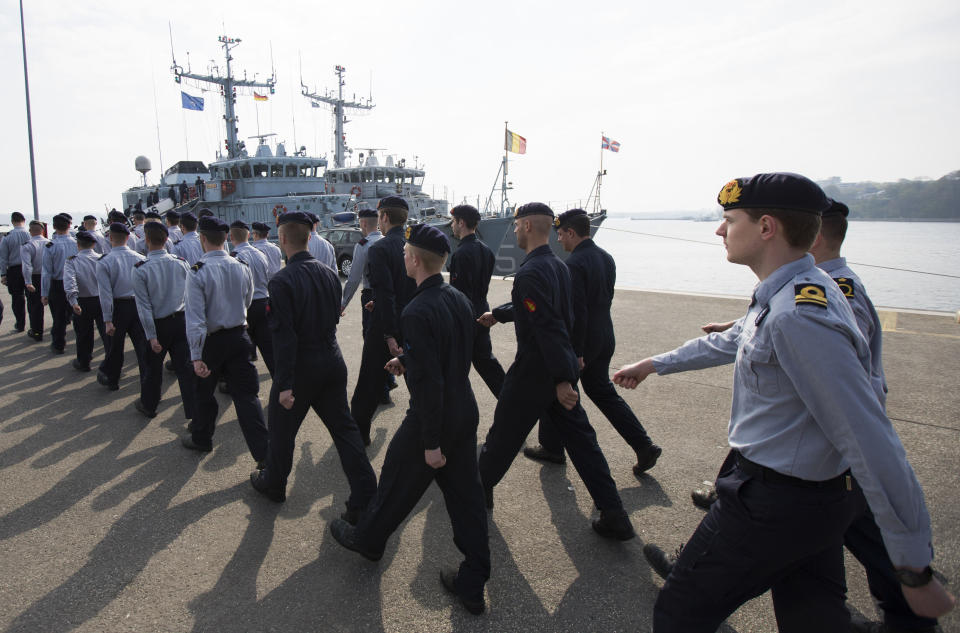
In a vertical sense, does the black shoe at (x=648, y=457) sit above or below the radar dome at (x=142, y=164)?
below

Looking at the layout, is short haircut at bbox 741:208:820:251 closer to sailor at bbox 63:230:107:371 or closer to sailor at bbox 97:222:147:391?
sailor at bbox 97:222:147:391

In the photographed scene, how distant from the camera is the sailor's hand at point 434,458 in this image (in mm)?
2410

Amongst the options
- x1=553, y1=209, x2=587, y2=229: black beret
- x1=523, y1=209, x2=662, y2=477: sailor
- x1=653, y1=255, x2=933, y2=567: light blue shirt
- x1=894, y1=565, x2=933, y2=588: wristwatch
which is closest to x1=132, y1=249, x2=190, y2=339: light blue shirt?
x1=553, y1=209, x2=587, y2=229: black beret

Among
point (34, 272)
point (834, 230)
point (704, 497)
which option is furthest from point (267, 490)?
point (34, 272)

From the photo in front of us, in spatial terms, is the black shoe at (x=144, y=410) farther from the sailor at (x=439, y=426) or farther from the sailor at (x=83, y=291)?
the sailor at (x=439, y=426)

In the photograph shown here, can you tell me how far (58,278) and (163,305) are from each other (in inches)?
168

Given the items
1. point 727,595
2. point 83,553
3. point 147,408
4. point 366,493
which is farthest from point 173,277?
point 727,595

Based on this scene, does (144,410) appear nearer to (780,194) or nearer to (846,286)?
(780,194)

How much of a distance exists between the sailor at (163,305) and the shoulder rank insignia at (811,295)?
4.79 metres

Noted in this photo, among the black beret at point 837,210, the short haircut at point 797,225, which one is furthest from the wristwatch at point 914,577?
the black beret at point 837,210

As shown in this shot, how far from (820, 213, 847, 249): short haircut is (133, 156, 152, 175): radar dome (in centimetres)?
3431

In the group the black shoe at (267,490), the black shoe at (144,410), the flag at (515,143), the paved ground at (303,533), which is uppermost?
the flag at (515,143)

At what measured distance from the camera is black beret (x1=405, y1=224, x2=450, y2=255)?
2543 millimetres

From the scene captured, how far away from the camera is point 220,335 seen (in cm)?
401
